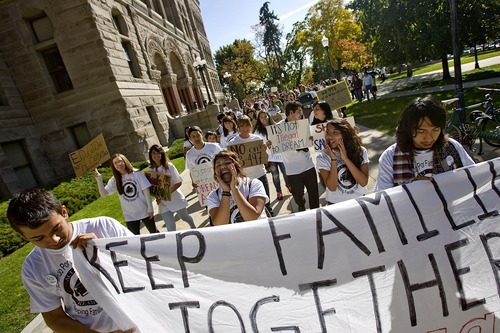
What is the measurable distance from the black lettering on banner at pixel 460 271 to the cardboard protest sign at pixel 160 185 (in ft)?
12.5

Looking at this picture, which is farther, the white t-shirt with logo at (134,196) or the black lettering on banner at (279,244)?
the white t-shirt with logo at (134,196)

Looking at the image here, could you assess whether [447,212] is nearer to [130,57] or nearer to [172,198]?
[172,198]

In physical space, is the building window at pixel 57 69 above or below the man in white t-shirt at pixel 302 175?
above

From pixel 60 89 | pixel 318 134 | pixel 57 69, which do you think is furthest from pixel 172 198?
pixel 57 69

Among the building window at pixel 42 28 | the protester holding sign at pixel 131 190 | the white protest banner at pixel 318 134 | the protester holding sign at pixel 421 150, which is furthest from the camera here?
the building window at pixel 42 28

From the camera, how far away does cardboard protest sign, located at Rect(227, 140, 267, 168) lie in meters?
4.94

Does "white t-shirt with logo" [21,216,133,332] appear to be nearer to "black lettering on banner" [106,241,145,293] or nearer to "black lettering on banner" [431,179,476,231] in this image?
"black lettering on banner" [106,241,145,293]

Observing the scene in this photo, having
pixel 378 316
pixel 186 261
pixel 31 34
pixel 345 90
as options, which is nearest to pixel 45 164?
pixel 31 34

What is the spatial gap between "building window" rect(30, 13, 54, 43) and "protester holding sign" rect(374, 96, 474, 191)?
16.7 metres

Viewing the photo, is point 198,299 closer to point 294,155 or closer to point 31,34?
point 294,155

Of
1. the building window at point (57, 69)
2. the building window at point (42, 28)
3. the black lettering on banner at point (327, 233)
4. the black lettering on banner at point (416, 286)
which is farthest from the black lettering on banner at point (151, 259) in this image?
the building window at point (42, 28)

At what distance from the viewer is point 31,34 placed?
13.8 m

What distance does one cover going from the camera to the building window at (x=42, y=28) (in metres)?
13.9

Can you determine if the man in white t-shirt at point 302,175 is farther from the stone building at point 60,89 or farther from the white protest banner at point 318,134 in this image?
the stone building at point 60,89
